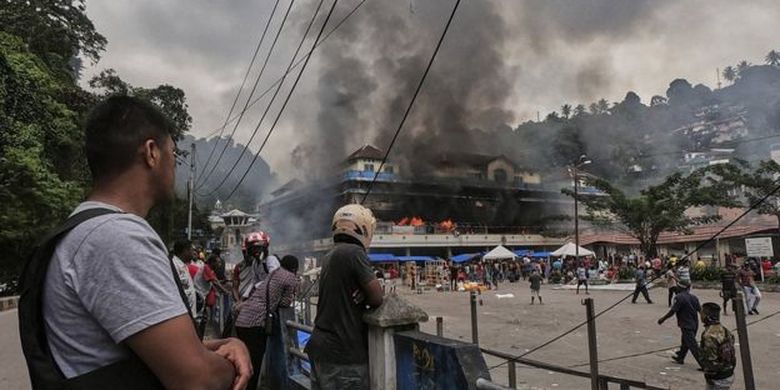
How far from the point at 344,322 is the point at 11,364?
7016mm

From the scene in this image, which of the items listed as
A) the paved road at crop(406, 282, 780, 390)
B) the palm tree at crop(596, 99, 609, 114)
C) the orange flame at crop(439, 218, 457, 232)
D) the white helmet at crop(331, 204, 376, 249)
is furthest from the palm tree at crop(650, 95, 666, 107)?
the white helmet at crop(331, 204, 376, 249)

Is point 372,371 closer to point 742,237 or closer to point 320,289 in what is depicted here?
point 320,289

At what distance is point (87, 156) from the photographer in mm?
1203

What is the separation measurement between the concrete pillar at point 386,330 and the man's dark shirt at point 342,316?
60 millimetres

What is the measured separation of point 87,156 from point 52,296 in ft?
1.07

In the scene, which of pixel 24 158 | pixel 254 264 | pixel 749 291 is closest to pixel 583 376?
pixel 254 264

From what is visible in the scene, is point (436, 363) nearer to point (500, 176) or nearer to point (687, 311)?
point (687, 311)

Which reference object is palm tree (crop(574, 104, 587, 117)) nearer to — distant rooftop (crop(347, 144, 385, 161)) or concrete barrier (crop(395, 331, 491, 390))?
distant rooftop (crop(347, 144, 385, 161))

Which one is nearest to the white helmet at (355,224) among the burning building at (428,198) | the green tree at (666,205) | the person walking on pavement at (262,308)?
the person walking on pavement at (262,308)

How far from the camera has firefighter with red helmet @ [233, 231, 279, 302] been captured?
5.85 meters

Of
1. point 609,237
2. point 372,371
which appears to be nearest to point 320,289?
point 372,371

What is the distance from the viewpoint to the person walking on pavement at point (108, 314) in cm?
100

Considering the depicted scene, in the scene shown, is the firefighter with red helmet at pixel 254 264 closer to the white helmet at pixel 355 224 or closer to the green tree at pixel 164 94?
the white helmet at pixel 355 224

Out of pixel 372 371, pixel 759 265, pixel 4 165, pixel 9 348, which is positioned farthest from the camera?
pixel 759 265
